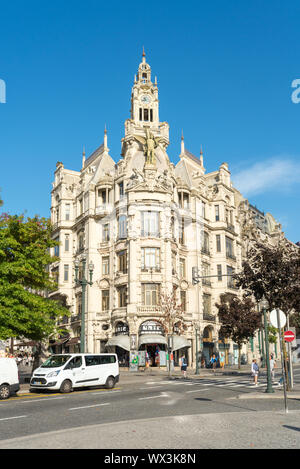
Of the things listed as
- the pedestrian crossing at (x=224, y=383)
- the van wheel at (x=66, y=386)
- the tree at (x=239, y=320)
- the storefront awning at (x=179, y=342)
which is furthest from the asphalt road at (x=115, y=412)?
the tree at (x=239, y=320)

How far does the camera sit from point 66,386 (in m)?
23.0

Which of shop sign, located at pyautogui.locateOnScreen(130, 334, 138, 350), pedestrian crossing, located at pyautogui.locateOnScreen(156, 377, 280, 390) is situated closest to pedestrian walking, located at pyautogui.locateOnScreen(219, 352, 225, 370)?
shop sign, located at pyautogui.locateOnScreen(130, 334, 138, 350)

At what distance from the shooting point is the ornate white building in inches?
1938

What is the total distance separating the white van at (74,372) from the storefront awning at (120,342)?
819 inches

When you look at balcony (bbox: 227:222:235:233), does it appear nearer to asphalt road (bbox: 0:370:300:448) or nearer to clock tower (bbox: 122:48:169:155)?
clock tower (bbox: 122:48:169:155)

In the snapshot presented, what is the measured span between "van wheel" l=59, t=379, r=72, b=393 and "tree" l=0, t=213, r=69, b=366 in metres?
4.25

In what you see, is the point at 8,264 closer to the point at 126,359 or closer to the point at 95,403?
the point at 95,403

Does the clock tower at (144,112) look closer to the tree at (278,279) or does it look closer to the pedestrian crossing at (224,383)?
the pedestrian crossing at (224,383)

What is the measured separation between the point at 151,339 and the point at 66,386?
23.9 metres

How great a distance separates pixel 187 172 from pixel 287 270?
4063cm

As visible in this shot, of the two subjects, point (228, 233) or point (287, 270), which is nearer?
point (287, 270)

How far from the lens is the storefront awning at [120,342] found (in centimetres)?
4691
